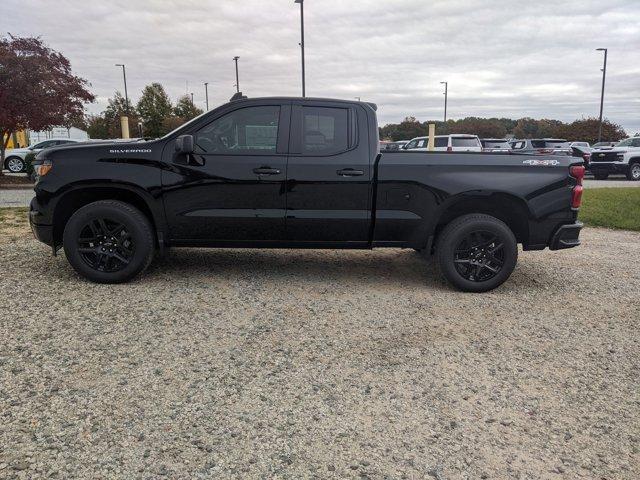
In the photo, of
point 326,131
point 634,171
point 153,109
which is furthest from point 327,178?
point 153,109

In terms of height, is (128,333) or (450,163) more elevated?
(450,163)

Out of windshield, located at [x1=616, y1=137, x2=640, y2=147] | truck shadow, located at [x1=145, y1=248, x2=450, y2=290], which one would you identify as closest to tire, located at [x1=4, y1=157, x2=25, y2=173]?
truck shadow, located at [x1=145, y1=248, x2=450, y2=290]

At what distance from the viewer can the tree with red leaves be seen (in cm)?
1555

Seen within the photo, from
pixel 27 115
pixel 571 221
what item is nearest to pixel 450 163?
pixel 571 221

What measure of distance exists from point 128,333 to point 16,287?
184 centimetres

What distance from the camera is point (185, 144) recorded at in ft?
15.8

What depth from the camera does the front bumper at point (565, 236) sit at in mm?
5090

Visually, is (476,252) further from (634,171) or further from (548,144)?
(634,171)

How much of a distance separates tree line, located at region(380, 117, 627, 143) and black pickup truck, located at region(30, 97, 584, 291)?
96.0 feet

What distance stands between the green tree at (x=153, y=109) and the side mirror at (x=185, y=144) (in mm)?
46544

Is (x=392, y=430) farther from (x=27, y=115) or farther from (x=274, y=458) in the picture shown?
(x=27, y=115)

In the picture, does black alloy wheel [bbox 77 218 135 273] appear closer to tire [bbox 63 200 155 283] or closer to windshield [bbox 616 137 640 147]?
tire [bbox 63 200 155 283]

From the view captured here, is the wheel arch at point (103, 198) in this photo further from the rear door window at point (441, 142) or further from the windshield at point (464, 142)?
the windshield at point (464, 142)

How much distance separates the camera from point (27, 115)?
1611 cm
